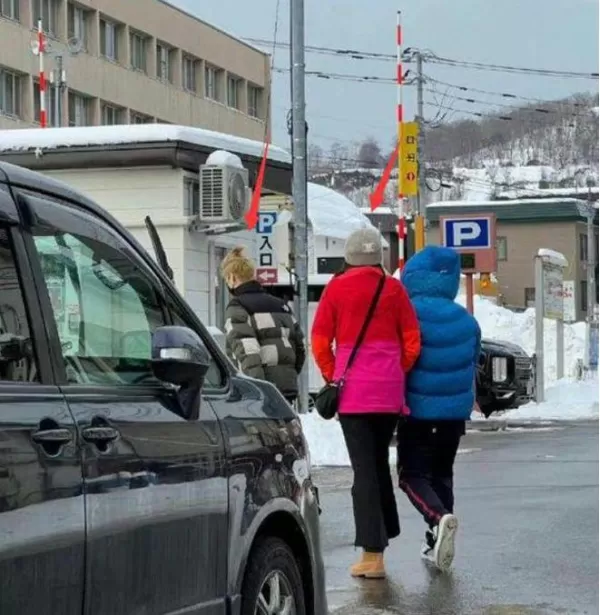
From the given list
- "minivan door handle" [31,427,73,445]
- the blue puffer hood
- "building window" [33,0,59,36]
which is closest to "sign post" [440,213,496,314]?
the blue puffer hood

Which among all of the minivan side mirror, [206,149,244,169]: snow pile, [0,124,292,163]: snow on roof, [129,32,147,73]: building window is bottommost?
the minivan side mirror

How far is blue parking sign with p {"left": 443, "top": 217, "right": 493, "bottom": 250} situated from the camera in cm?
2252

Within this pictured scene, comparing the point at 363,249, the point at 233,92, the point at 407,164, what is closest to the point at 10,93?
the point at 233,92

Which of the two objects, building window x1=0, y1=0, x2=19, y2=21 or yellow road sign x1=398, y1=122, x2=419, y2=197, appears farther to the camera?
building window x1=0, y1=0, x2=19, y2=21

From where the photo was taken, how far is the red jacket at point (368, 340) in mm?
7367

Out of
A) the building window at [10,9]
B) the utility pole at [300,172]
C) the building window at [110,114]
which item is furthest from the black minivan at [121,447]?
the building window at [110,114]

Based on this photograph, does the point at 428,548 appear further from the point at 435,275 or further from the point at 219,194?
the point at 219,194

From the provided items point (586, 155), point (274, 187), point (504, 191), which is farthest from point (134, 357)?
point (504, 191)

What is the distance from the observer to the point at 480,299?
56594 mm

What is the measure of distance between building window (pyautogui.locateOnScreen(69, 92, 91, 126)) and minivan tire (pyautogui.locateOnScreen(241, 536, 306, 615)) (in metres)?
49.2

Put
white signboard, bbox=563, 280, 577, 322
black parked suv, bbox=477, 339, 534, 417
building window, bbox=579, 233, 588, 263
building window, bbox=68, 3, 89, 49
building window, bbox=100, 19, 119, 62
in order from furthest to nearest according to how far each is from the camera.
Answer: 1. building window, bbox=579, 233, 588, 263
2. building window, bbox=100, 19, 119, 62
3. building window, bbox=68, 3, 89, 49
4. white signboard, bbox=563, 280, 577, 322
5. black parked suv, bbox=477, 339, 534, 417

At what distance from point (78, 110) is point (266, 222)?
117ft

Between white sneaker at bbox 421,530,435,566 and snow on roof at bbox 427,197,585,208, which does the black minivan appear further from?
snow on roof at bbox 427,197,585,208

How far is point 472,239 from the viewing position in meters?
22.7
